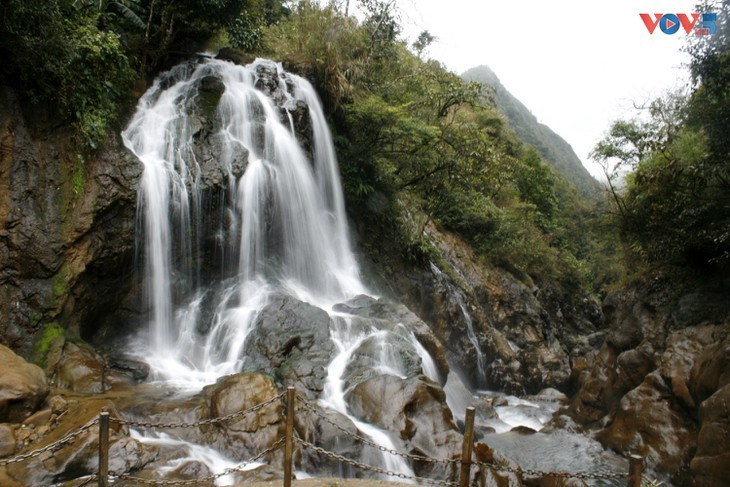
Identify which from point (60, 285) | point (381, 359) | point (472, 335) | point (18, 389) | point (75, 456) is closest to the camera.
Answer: point (75, 456)

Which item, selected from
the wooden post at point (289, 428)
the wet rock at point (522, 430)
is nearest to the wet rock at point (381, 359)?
the wet rock at point (522, 430)

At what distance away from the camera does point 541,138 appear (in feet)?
205

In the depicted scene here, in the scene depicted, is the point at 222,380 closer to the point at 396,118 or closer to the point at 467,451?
the point at 467,451

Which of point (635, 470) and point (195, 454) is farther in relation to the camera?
point (195, 454)

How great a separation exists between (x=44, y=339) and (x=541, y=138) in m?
63.6

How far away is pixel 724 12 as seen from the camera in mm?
9383

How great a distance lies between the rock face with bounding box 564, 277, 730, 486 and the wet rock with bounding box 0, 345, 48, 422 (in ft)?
30.9

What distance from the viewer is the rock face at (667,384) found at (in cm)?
732

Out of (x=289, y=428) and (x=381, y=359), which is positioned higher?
(x=381, y=359)

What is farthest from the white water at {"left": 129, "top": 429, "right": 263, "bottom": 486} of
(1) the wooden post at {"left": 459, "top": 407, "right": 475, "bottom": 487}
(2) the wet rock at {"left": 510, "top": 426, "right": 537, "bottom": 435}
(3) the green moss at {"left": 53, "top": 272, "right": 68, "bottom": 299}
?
(2) the wet rock at {"left": 510, "top": 426, "right": 537, "bottom": 435}

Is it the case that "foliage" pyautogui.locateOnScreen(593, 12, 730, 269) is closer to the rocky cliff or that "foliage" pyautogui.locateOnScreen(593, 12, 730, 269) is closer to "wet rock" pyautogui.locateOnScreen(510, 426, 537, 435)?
the rocky cliff

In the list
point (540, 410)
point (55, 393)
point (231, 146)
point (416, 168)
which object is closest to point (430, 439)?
point (55, 393)

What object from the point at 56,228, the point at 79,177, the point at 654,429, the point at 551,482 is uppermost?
the point at 79,177

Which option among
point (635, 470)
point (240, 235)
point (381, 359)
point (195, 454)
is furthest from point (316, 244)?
point (635, 470)
